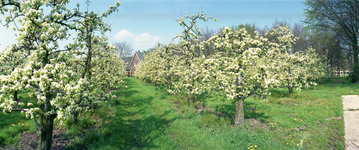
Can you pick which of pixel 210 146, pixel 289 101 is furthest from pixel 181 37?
pixel 289 101

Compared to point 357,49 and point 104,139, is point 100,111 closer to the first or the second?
point 104,139

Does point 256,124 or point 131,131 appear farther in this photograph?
point 256,124

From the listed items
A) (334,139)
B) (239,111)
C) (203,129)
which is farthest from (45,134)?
(334,139)

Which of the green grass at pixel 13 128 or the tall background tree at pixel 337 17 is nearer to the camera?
the green grass at pixel 13 128

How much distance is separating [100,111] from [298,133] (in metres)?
13.0

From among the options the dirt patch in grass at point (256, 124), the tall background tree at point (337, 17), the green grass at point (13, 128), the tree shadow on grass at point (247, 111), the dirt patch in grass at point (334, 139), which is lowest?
the dirt patch in grass at point (334, 139)

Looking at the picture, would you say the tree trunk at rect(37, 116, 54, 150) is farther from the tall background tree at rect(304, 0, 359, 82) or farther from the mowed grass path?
the tall background tree at rect(304, 0, 359, 82)

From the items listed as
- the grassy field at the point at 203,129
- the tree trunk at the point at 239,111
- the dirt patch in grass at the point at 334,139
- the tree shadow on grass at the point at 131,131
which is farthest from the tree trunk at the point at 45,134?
the dirt patch in grass at the point at 334,139

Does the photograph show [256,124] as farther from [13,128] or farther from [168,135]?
[13,128]

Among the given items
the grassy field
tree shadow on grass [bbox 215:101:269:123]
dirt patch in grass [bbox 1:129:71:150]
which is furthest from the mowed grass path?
tree shadow on grass [bbox 215:101:269:123]

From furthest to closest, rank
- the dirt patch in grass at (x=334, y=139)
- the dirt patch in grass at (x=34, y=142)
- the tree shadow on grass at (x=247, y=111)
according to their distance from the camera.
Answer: the tree shadow on grass at (x=247, y=111) → the dirt patch in grass at (x=334, y=139) → the dirt patch in grass at (x=34, y=142)

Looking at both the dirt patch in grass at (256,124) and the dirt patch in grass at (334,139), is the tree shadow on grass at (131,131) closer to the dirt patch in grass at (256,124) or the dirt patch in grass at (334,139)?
the dirt patch in grass at (256,124)

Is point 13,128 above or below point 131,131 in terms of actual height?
above

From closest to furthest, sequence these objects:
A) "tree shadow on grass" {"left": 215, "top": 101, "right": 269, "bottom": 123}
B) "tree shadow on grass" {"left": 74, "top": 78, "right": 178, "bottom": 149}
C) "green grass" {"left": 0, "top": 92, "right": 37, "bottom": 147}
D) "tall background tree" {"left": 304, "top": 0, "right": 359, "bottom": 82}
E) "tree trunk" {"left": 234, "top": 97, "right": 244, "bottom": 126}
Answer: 1. "green grass" {"left": 0, "top": 92, "right": 37, "bottom": 147}
2. "tree shadow on grass" {"left": 74, "top": 78, "right": 178, "bottom": 149}
3. "tree trunk" {"left": 234, "top": 97, "right": 244, "bottom": 126}
4. "tree shadow on grass" {"left": 215, "top": 101, "right": 269, "bottom": 123}
5. "tall background tree" {"left": 304, "top": 0, "right": 359, "bottom": 82}
